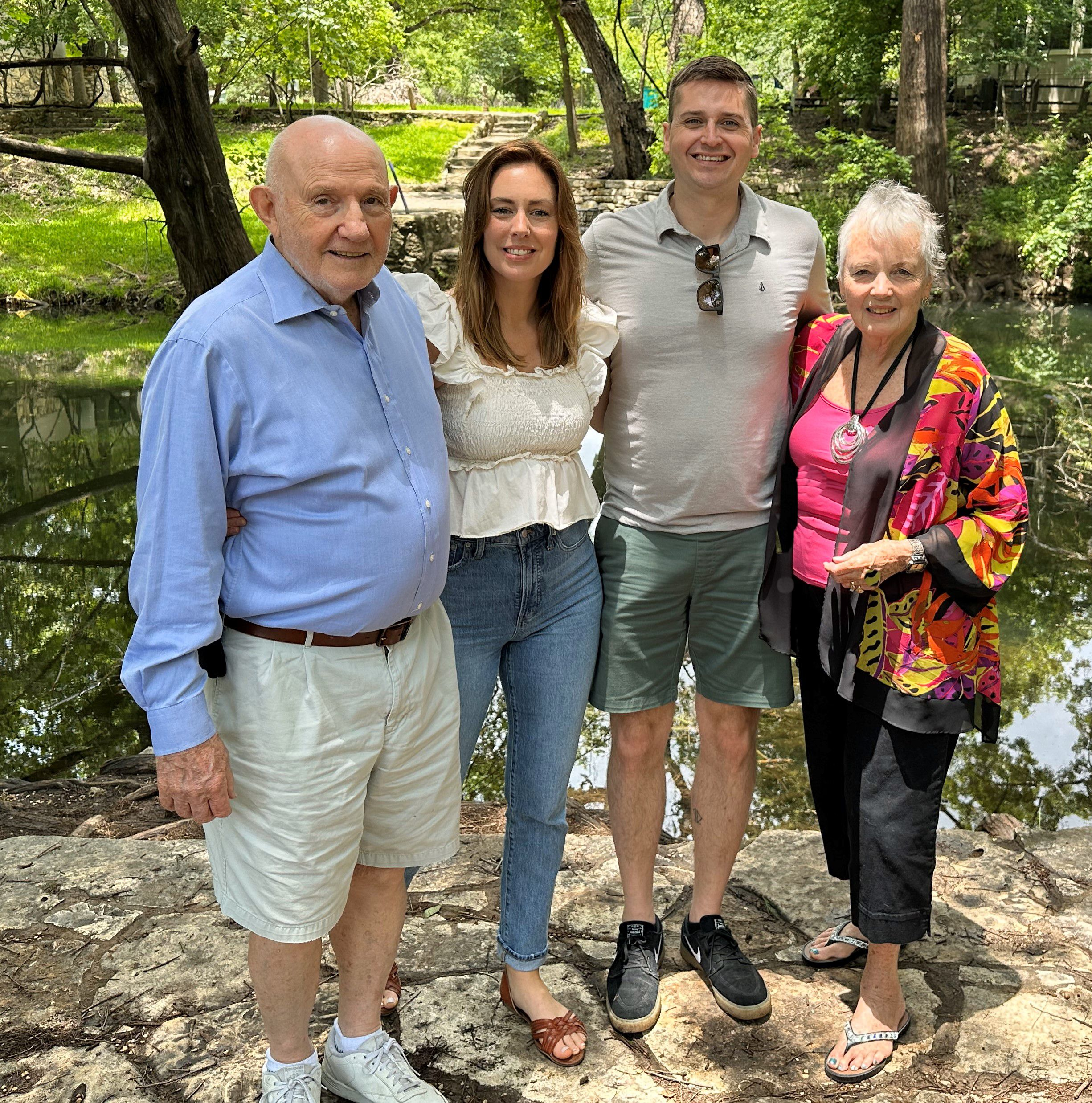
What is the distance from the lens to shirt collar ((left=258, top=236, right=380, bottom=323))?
5.99ft

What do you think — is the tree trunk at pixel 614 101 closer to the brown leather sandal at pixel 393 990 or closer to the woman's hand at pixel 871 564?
the woman's hand at pixel 871 564

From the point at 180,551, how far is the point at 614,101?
15.6m

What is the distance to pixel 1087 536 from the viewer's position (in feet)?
23.5

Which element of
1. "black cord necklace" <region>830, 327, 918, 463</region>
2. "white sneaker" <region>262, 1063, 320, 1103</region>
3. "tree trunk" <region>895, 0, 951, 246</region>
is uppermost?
"tree trunk" <region>895, 0, 951, 246</region>

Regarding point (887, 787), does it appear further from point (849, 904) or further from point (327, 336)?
point (327, 336)

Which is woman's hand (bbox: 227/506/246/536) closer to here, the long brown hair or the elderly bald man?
the elderly bald man

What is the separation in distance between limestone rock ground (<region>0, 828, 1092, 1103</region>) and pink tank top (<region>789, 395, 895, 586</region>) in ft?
3.43

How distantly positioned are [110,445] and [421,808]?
7.67 m

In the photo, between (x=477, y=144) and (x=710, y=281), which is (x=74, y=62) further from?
(x=477, y=144)

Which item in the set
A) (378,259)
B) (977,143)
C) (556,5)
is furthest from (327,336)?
(977,143)

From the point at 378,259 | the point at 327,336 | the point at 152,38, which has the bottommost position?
the point at 327,336

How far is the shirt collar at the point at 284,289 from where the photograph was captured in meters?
1.83

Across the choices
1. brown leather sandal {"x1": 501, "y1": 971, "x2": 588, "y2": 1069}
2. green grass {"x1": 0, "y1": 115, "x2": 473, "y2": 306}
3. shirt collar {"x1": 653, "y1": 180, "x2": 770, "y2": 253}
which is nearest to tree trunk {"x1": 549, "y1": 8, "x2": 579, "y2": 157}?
green grass {"x1": 0, "y1": 115, "x2": 473, "y2": 306}

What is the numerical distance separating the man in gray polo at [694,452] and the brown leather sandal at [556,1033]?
0.12 metres
